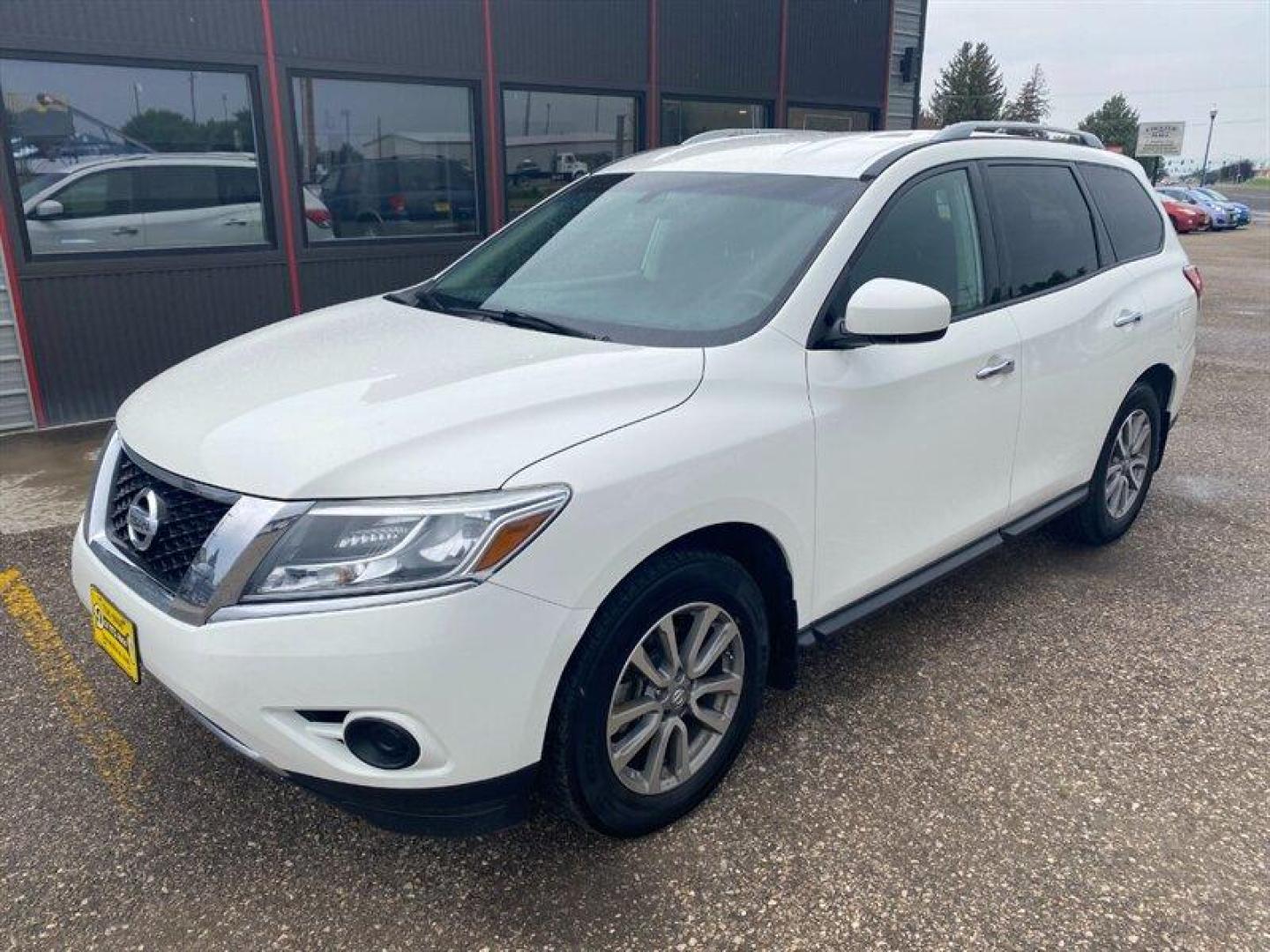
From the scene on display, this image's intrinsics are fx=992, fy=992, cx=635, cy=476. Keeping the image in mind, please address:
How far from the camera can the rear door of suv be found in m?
3.56

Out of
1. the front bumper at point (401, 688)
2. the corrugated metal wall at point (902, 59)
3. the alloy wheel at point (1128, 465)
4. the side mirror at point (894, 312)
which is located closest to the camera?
the front bumper at point (401, 688)

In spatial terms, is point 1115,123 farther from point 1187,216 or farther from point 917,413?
point 917,413

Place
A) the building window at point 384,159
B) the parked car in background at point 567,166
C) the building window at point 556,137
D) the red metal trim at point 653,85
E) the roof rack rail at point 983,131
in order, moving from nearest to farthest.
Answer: the roof rack rail at point 983,131 → the building window at point 384,159 → the building window at point 556,137 → the parked car in background at point 567,166 → the red metal trim at point 653,85

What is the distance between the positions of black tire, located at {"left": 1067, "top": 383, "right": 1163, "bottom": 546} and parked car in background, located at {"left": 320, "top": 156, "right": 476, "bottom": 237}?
17.7ft

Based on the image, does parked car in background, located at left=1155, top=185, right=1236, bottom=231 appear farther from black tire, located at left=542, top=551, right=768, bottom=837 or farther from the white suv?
black tire, located at left=542, top=551, right=768, bottom=837

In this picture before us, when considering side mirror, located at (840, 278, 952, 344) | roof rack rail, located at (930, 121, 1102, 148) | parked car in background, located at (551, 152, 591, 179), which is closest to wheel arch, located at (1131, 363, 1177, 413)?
roof rack rail, located at (930, 121, 1102, 148)

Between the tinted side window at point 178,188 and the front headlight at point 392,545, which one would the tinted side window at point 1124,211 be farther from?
the tinted side window at point 178,188

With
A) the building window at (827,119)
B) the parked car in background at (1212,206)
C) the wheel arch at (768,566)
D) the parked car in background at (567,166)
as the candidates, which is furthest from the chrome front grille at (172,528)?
the parked car in background at (1212,206)

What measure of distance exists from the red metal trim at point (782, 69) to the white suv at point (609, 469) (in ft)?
21.1

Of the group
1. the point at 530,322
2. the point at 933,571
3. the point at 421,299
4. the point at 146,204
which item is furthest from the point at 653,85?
the point at 933,571

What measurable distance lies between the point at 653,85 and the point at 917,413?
22.1ft

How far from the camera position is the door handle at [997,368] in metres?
3.26

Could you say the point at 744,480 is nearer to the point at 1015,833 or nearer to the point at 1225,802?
the point at 1015,833

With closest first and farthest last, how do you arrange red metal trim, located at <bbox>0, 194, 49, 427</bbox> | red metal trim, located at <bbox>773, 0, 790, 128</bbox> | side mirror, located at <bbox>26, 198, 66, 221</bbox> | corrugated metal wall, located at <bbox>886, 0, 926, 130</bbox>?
1. red metal trim, located at <bbox>0, 194, 49, 427</bbox>
2. side mirror, located at <bbox>26, 198, 66, 221</bbox>
3. red metal trim, located at <bbox>773, 0, 790, 128</bbox>
4. corrugated metal wall, located at <bbox>886, 0, 926, 130</bbox>
